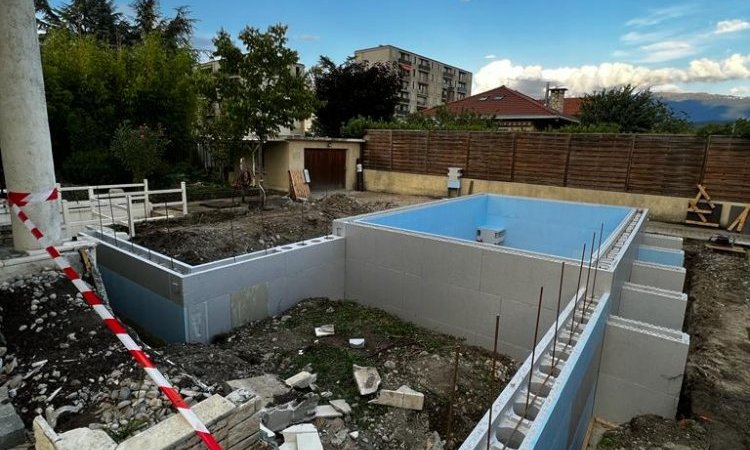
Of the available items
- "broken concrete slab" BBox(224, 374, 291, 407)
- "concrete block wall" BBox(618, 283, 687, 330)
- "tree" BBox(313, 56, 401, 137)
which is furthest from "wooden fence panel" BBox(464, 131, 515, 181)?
"broken concrete slab" BBox(224, 374, 291, 407)

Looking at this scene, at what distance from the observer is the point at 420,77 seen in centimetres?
5772

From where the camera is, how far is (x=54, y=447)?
6.98 ft

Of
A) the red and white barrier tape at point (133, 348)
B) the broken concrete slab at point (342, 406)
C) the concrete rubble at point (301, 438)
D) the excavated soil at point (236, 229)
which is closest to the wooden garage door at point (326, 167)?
the excavated soil at point (236, 229)

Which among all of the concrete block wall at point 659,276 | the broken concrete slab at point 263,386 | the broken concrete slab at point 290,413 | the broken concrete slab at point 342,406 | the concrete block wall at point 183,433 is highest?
the concrete block wall at point 183,433

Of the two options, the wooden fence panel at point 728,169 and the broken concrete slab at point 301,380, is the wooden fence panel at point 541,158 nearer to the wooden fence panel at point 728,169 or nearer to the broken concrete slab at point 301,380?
the wooden fence panel at point 728,169

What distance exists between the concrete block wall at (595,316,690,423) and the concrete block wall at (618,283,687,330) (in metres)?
1.14

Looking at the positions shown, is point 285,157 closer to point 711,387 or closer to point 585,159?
point 585,159

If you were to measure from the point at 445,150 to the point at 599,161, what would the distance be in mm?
5473

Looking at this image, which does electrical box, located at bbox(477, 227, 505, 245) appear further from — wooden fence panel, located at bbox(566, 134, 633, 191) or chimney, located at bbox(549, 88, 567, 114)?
chimney, located at bbox(549, 88, 567, 114)

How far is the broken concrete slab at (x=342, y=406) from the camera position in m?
3.67

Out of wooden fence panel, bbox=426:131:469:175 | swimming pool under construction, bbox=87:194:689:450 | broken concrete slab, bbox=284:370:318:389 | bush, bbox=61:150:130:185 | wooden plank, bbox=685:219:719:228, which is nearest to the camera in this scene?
swimming pool under construction, bbox=87:194:689:450

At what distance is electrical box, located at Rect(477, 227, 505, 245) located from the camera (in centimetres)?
1071

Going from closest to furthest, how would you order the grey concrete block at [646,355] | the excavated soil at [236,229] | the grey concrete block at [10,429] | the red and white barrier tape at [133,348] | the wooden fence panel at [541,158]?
the red and white barrier tape at [133,348] < the grey concrete block at [10,429] < the grey concrete block at [646,355] < the excavated soil at [236,229] < the wooden fence panel at [541,158]

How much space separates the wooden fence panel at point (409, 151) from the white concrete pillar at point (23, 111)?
1365cm
